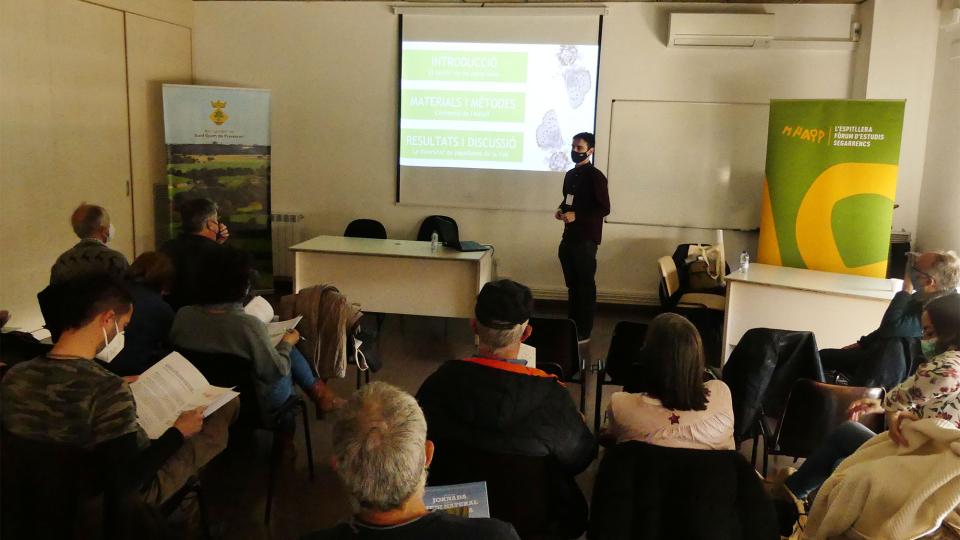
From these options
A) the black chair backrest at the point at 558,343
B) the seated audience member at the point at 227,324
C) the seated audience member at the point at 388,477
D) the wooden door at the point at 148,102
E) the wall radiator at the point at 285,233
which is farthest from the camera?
the wall radiator at the point at 285,233

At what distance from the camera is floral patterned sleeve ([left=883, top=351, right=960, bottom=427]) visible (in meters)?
2.38

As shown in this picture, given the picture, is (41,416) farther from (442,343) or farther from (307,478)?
(442,343)

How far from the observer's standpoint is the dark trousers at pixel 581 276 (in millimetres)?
5691

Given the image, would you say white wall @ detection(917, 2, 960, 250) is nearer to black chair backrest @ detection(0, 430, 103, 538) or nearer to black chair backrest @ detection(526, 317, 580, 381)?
black chair backrest @ detection(526, 317, 580, 381)

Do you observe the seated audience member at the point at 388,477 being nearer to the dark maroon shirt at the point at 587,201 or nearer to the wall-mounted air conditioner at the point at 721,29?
the dark maroon shirt at the point at 587,201

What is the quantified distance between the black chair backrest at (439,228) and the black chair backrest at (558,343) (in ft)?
10.9

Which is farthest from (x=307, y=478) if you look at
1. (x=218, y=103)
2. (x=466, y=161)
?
(x=218, y=103)

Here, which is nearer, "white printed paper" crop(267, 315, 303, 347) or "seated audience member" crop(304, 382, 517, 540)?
"seated audience member" crop(304, 382, 517, 540)

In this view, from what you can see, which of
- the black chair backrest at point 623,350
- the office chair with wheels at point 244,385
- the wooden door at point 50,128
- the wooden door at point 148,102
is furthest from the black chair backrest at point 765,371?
the wooden door at point 148,102

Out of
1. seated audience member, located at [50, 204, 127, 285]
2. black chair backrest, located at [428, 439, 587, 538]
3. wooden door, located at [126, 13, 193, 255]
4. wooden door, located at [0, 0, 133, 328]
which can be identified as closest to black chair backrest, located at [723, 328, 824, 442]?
black chair backrest, located at [428, 439, 587, 538]

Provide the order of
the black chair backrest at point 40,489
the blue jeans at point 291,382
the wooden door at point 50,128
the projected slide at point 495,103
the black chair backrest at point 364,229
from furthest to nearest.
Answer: the projected slide at point 495,103
the black chair backrest at point 364,229
the wooden door at point 50,128
the blue jeans at point 291,382
the black chair backrest at point 40,489

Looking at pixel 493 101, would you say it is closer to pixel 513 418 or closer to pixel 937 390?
pixel 937 390

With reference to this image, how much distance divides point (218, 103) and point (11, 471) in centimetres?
575

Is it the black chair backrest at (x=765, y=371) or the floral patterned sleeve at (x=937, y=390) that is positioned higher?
the floral patterned sleeve at (x=937, y=390)
